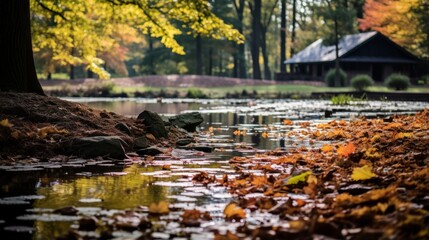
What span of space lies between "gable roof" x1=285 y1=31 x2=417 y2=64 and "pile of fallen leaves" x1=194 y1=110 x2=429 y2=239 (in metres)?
52.7

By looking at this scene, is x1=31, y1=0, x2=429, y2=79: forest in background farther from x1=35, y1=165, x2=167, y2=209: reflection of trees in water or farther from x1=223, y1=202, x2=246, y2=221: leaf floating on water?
x1=223, y1=202, x2=246, y2=221: leaf floating on water

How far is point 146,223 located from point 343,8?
177ft

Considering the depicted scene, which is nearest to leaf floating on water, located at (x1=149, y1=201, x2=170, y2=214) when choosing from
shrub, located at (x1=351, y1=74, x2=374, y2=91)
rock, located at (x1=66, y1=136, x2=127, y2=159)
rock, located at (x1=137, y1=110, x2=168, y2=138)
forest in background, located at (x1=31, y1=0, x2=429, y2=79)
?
rock, located at (x1=66, y1=136, x2=127, y2=159)

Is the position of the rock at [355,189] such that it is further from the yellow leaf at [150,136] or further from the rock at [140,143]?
the yellow leaf at [150,136]

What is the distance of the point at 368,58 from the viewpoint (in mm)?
62062

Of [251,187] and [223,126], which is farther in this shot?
[223,126]

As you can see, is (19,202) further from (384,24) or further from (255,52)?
(255,52)

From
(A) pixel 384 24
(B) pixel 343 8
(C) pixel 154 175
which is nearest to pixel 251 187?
(C) pixel 154 175

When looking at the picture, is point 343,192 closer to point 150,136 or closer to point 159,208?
point 159,208

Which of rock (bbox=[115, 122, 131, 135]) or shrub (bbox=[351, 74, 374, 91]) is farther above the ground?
shrub (bbox=[351, 74, 374, 91])

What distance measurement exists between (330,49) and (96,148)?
57840 millimetres

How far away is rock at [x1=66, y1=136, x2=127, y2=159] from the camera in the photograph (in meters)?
9.43

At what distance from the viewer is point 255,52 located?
2756 inches

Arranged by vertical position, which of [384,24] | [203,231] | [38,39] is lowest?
[203,231]
